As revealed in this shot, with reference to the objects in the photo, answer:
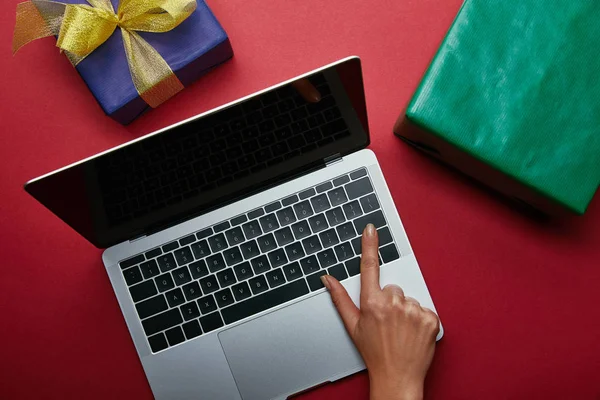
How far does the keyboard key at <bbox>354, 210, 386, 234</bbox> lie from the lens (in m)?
0.76

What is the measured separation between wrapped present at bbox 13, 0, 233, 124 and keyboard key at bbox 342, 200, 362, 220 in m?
0.30

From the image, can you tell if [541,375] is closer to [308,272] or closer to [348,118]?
[308,272]

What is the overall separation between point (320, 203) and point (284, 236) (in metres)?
0.07

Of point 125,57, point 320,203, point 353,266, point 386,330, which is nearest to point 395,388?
point 386,330

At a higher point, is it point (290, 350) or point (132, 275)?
point (132, 275)

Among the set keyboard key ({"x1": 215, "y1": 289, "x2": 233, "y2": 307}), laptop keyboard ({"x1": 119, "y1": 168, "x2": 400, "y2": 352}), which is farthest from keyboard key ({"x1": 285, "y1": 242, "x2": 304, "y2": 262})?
keyboard key ({"x1": 215, "y1": 289, "x2": 233, "y2": 307})

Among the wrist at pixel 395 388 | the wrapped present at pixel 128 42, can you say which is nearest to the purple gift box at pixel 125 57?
the wrapped present at pixel 128 42

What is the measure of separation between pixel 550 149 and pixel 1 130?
816 mm

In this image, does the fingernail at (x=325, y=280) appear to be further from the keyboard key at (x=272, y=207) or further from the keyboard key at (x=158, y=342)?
the keyboard key at (x=158, y=342)

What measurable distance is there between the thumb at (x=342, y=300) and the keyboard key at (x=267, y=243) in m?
0.09

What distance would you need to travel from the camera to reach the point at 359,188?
768 mm

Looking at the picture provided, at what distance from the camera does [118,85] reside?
74 centimetres

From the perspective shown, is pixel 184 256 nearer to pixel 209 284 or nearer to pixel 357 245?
pixel 209 284

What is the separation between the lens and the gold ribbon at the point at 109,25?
0.72m
